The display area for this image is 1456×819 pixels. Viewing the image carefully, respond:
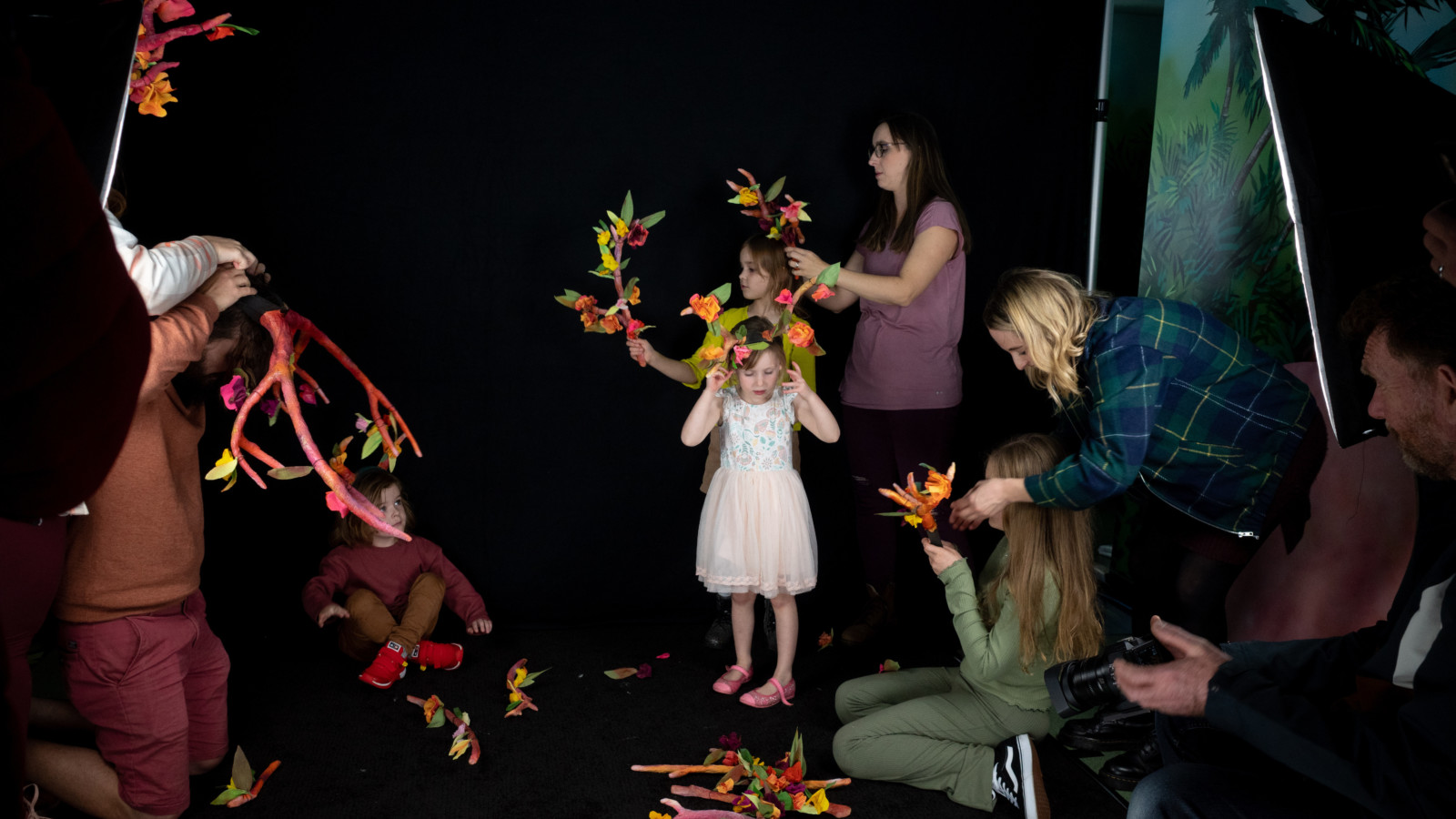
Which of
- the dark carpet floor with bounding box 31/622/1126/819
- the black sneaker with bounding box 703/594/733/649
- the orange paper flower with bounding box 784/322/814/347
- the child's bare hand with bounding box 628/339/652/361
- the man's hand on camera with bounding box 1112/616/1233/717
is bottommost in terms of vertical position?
the dark carpet floor with bounding box 31/622/1126/819

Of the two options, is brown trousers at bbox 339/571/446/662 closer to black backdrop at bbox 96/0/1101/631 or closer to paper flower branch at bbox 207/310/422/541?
black backdrop at bbox 96/0/1101/631

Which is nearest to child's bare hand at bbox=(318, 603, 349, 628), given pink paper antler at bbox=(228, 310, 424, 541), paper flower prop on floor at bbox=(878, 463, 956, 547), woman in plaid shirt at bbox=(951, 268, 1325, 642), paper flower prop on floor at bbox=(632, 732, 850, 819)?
pink paper antler at bbox=(228, 310, 424, 541)

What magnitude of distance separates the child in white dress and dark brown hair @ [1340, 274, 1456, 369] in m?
1.54

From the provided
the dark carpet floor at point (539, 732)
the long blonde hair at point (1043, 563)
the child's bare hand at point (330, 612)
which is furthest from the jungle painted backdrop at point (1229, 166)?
the child's bare hand at point (330, 612)

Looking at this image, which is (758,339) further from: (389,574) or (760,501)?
(389,574)

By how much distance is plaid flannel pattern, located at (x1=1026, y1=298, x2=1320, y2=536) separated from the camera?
89.2 inches

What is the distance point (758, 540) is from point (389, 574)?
4.36 ft

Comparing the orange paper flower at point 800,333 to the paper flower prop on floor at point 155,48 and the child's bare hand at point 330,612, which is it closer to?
the paper flower prop on floor at point 155,48

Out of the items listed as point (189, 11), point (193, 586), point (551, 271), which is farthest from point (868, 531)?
point (189, 11)

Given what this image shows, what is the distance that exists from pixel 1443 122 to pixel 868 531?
196 centimetres

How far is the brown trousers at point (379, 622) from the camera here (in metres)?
3.11

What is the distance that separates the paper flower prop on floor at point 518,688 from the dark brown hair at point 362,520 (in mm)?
646

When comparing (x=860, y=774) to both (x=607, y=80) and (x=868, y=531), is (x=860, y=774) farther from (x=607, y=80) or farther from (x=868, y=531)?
(x=607, y=80)

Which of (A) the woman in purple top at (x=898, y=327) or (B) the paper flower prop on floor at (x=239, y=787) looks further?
(A) the woman in purple top at (x=898, y=327)
